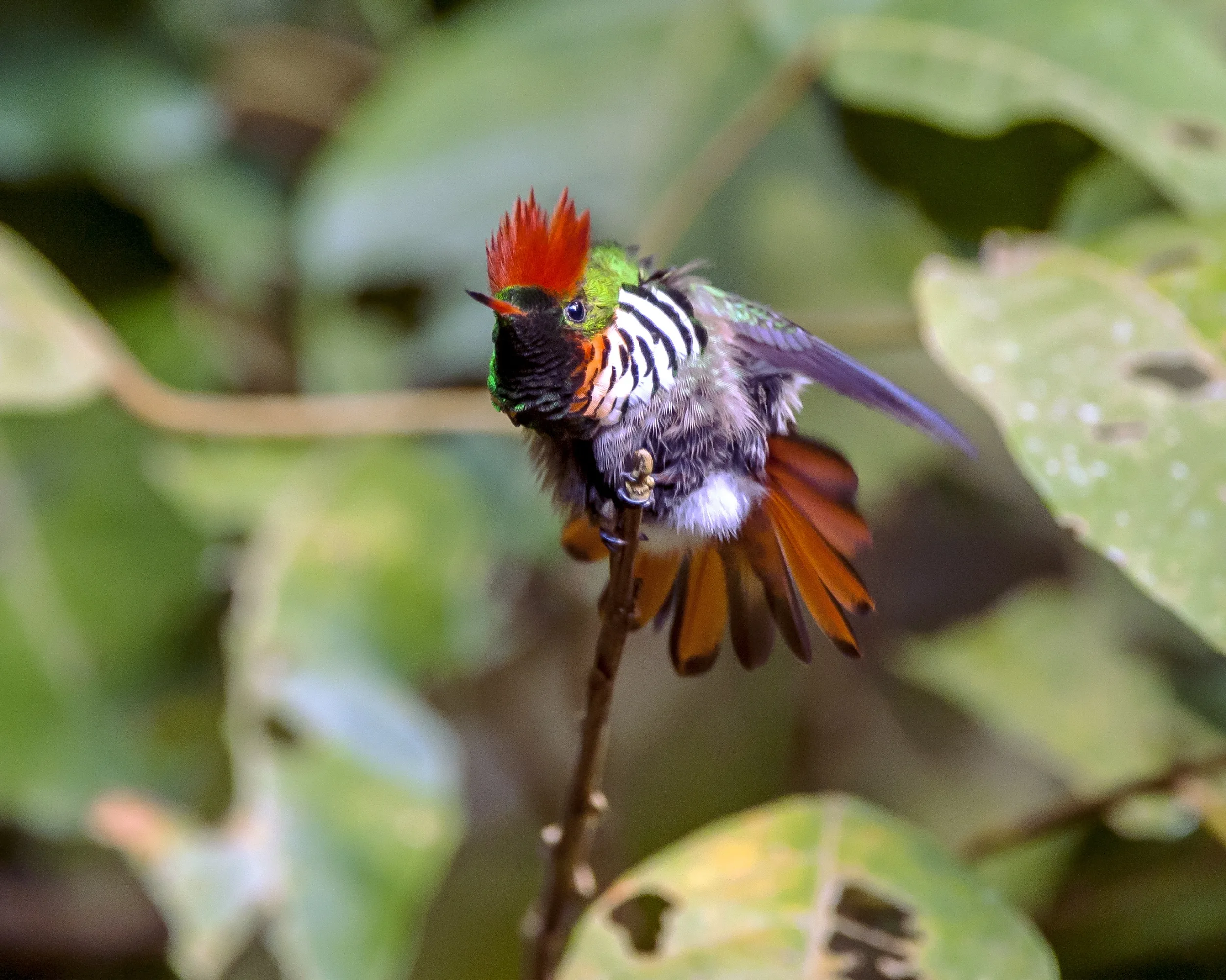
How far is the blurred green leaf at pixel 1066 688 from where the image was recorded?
132 centimetres

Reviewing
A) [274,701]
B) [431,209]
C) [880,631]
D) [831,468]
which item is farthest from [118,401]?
[880,631]

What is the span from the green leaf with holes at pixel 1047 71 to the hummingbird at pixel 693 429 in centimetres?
62

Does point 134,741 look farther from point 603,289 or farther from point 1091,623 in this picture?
point 1091,623

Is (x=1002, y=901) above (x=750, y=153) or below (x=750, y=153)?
below

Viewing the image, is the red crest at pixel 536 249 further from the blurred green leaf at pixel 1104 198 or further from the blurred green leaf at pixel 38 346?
the blurred green leaf at pixel 1104 198

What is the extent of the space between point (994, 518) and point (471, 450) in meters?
0.83

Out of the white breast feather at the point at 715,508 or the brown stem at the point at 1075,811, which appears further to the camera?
the brown stem at the point at 1075,811

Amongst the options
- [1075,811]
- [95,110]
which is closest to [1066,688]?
[1075,811]

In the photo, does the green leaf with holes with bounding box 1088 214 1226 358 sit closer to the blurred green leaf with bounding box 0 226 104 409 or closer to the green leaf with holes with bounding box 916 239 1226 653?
the green leaf with holes with bounding box 916 239 1226 653

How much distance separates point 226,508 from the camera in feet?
4.91

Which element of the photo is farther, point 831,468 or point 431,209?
point 431,209

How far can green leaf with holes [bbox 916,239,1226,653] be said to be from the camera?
0.71m

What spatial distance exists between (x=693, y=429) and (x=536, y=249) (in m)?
0.14

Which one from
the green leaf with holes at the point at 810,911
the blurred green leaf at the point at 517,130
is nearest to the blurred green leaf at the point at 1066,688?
the green leaf with holes at the point at 810,911
